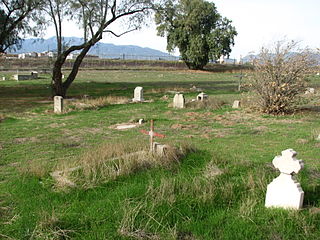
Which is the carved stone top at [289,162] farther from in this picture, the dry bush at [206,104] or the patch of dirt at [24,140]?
the dry bush at [206,104]

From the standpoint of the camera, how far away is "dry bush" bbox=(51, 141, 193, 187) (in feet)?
17.2

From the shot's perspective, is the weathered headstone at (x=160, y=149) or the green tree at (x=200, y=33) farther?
the green tree at (x=200, y=33)

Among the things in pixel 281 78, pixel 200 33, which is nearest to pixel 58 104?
pixel 281 78

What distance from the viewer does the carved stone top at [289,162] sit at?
159 inches

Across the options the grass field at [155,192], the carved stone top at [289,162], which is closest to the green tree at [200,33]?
the grass field at [155,192]

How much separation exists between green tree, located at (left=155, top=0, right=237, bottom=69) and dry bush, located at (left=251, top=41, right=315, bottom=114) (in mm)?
38493

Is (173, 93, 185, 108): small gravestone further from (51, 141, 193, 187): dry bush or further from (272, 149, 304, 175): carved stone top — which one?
(272, 149, 304, 175): carved stone top

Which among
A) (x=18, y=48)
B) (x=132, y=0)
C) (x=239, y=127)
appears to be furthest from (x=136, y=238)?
(x=18, y=48)

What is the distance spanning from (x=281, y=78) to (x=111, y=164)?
31.8 feet

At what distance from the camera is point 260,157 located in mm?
7199

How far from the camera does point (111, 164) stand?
5.86 meters

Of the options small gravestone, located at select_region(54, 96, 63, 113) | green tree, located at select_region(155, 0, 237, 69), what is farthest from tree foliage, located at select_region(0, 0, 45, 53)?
green tree, located at select_region(155, 0, 237, 69)

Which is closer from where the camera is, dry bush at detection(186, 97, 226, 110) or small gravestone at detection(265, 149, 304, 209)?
small gravestone at detection(265, 149, 304, 209)

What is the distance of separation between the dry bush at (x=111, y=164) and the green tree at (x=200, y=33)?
46646 mm
